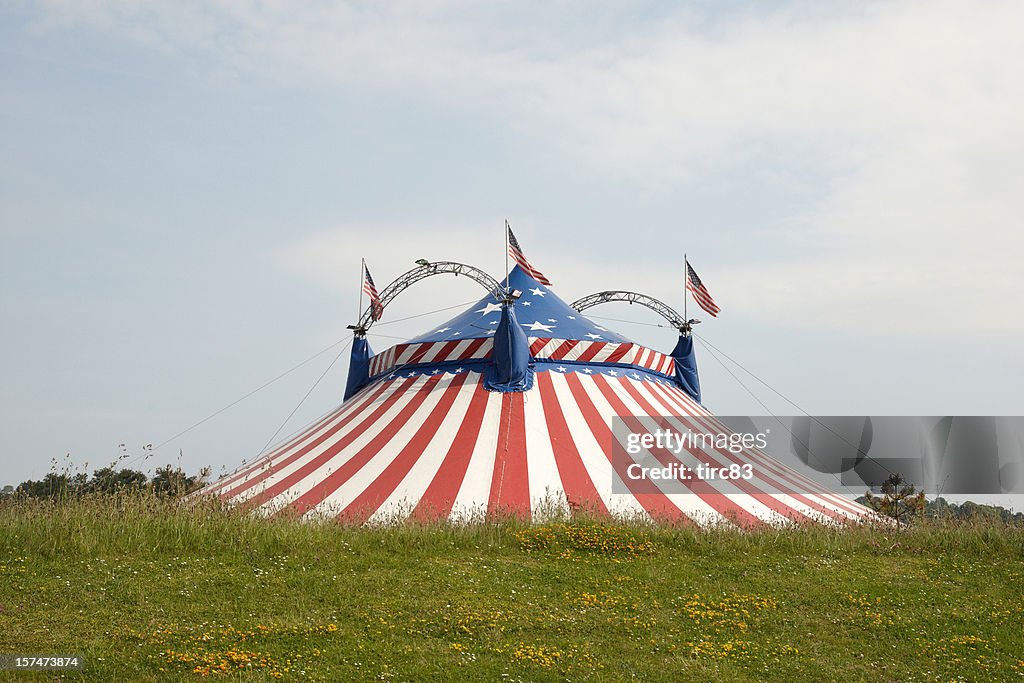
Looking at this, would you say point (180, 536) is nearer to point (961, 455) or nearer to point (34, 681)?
point (34, 681)

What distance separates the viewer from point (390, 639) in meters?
5.80

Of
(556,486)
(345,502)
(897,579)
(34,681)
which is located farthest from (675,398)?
(34,681)

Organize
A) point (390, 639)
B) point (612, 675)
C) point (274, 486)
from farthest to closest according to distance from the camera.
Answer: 1. point (274, 486)
2. point (390, 639)
3. point (612, 675)

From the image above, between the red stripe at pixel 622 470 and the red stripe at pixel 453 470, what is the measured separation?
52.3 inches

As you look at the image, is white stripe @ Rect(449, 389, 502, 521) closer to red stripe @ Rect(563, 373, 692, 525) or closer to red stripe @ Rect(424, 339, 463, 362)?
red stripe @ Rect(424, 339, 463, 362)

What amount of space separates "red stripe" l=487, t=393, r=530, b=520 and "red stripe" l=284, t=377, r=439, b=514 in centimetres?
131

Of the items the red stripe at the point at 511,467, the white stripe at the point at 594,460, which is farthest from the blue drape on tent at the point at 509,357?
the white stripe at the point at 594,460

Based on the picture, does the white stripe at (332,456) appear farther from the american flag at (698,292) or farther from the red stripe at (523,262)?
the american flag at (698,292)

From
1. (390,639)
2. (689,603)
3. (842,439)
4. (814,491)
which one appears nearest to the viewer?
(390,639)

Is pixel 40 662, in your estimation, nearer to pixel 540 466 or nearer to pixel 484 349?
pixel 540 466

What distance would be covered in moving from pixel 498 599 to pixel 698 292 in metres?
9.96

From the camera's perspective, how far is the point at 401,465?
11.1m

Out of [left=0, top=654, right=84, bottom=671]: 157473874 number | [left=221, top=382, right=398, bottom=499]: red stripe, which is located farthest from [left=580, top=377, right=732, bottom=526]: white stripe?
[left=0, top=654, right=84, bottom=671]: 157473874 number

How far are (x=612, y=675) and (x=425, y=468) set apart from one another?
5.81 m
